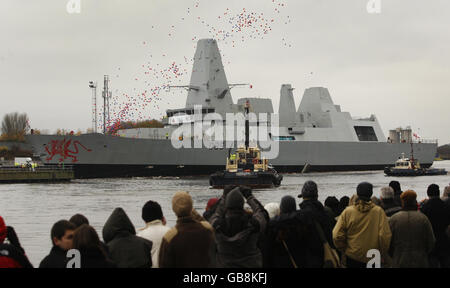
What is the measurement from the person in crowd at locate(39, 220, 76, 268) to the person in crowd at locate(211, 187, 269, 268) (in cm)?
117

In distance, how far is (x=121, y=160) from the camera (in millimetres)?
43625

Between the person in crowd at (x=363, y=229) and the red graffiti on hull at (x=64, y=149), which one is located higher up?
the red graffiti on hull at (x=64, y=149)

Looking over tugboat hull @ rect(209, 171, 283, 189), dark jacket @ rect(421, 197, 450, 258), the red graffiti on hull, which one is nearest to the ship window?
the red graffiti on hull

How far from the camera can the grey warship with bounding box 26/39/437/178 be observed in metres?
42.6

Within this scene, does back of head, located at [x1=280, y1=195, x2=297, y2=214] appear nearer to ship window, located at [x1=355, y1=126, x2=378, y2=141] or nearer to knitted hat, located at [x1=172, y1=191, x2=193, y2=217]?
knitted hat, located at [x1=172, y1=191, x2=193, y2=217]

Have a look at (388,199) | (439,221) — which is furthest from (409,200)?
(388,199)

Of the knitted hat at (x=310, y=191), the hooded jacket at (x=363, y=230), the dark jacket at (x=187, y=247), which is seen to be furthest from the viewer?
the knitted hat at (x=310, y=191)

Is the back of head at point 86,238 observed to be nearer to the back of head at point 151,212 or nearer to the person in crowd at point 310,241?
the back of head at point 151,212

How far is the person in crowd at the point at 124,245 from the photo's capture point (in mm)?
4719

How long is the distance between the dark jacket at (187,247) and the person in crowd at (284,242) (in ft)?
2.81

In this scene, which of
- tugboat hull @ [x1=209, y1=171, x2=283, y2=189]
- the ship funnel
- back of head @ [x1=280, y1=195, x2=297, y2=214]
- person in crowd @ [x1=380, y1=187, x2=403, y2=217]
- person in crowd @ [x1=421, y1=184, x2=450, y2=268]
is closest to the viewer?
back of head @ [x1=280, y1=195, x2=297, y2=214]

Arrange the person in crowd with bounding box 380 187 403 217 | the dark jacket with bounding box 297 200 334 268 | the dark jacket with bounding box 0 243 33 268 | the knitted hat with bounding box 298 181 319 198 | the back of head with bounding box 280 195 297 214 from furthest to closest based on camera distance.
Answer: the person in crowd with bounding box 380 187 403 217 → the knitted hat with bounding box 298 181 319 198 → the back of head with bounding box 280 195 297 214 → the dark jacket with bounding box 297 200 334 268 → the dark jacket with bounding box 0 243 33 268

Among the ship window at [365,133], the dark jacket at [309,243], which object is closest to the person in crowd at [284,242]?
the dark jacket at [309,243]

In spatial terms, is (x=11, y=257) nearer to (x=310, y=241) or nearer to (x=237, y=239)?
(x=237, y=239)
